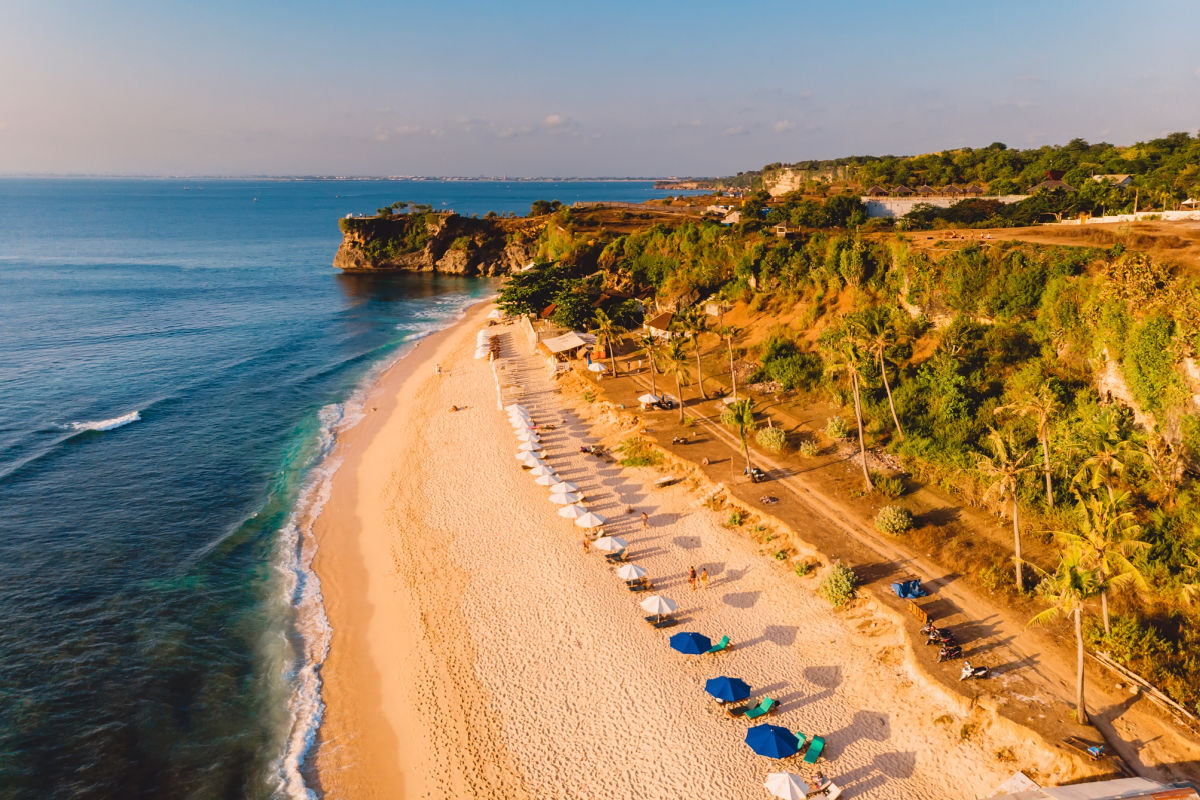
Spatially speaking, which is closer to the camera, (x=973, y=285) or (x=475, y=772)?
(x=475, y=772)

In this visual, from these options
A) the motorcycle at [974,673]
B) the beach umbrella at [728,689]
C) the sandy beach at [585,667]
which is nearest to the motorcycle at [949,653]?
the motorcycle at [974,673]

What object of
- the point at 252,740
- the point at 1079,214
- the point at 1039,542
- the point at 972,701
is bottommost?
the point at 252,740

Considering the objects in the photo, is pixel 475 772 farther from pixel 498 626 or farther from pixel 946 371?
pixel 946 371

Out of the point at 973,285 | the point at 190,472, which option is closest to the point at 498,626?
the point at 190,472

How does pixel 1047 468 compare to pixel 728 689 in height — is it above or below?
above

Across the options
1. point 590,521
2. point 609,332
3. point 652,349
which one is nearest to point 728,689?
point 590,521

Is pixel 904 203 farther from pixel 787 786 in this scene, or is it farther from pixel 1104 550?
pixel 787 786

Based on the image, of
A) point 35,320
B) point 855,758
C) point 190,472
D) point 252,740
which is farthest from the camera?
point 35,320
